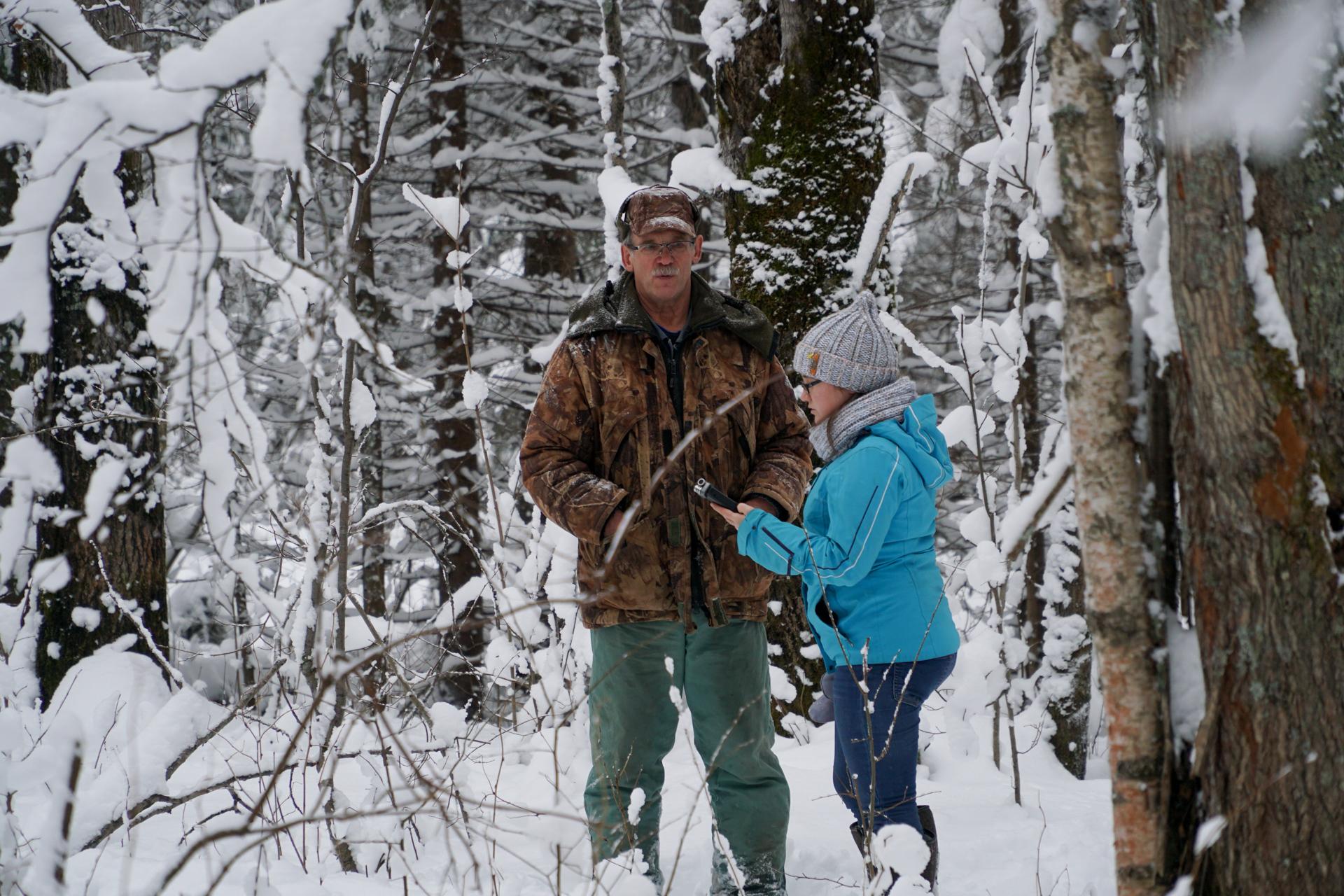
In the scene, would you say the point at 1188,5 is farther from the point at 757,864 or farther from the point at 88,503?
the point at 757,864

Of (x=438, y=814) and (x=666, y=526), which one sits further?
(x=666, y=526)

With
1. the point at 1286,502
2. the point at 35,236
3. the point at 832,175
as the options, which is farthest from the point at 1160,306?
the point at 832,175

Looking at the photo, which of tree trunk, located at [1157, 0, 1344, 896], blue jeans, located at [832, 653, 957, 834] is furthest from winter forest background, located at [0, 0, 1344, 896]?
blue jeans, located at [832, 653, 957, 834]

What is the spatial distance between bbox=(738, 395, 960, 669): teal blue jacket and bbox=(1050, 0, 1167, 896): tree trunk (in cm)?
94

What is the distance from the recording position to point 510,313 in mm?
8797

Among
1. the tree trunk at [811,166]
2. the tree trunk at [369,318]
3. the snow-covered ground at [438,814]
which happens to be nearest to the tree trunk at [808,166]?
the tree trunk at [811,166]

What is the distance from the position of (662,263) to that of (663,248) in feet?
0.13

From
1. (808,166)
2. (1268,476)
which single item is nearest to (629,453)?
(1268,476)

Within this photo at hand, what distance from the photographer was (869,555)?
7.76ft

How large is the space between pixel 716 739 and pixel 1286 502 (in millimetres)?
1681

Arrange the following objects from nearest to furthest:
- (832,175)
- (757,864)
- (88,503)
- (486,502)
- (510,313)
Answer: (88,503) → (757,864) → (832,175) → (486,502) → (510,313)

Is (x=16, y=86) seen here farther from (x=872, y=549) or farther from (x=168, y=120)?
(x=872, y=549)

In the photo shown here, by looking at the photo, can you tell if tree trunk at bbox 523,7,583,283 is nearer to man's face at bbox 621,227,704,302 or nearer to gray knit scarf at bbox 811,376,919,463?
man's face at bbox 621,227,704,302

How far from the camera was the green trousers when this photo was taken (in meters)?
2.52
